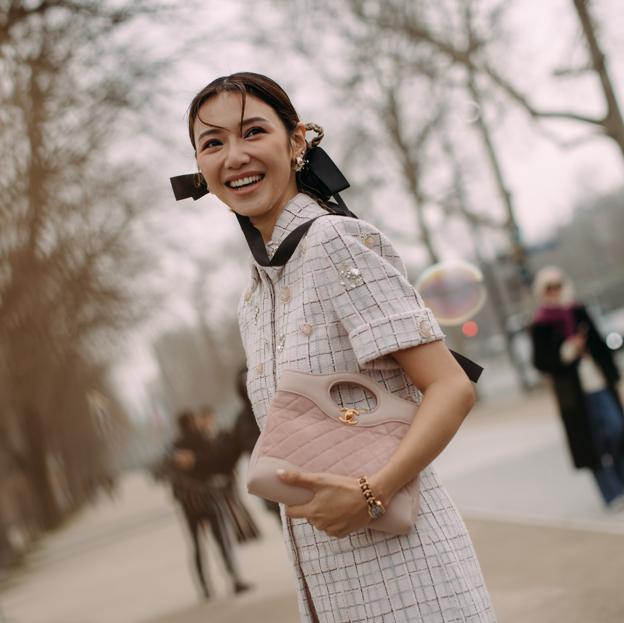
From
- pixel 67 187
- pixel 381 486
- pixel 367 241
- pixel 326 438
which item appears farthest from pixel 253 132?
pixel 67 187

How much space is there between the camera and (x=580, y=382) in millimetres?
8398

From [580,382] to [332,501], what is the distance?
6.97 meters

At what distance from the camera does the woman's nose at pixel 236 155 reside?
2.10 m

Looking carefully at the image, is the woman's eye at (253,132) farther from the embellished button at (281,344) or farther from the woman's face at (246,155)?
the embellished button at (281,344)

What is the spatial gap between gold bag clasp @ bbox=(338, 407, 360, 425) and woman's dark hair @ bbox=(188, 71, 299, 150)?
65 centimetres

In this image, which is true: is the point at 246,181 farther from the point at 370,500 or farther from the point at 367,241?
the point at 370,500

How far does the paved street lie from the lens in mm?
5918

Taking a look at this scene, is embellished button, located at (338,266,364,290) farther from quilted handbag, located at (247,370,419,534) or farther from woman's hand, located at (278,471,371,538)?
woman's hand, located at (278,471,371,538)

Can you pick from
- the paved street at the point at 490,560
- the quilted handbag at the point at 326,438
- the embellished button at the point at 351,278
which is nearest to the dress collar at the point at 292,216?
the embellished button at the point at 351,278

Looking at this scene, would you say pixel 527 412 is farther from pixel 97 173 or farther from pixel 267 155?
pixel 267 155

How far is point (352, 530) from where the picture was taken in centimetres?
179

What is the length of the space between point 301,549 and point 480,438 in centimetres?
1473

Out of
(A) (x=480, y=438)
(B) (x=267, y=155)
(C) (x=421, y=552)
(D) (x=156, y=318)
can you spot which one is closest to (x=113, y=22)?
(B) (x=267, y=155)

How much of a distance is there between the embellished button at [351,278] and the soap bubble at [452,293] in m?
12.6
